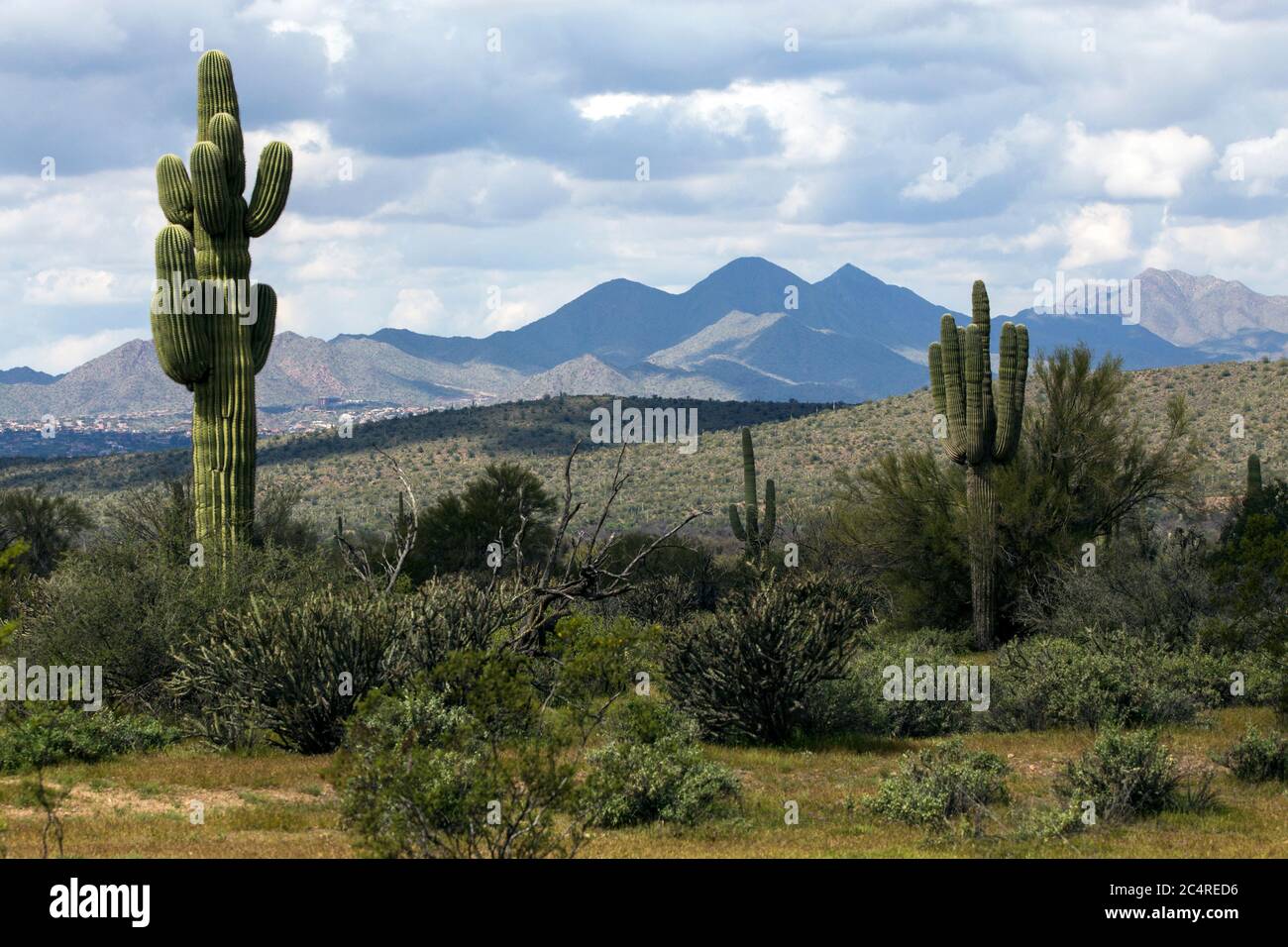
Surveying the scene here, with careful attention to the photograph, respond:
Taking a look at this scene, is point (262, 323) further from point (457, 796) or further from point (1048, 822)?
point (1048, 822)

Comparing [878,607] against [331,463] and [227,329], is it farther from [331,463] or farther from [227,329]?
[331,463]

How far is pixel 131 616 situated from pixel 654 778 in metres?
8.55

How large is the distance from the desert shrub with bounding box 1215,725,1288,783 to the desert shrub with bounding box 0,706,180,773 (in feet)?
36.5

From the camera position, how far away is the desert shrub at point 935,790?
1180 centimetres

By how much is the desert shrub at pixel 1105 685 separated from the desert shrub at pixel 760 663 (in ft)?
8.87

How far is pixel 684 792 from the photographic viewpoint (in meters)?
12.0

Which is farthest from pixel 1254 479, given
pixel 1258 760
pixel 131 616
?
pixel 131 616

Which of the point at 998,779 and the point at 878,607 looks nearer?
the point at 998,779

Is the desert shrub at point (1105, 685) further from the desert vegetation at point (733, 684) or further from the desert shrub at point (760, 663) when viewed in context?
the desert shrub at point (760, 663)

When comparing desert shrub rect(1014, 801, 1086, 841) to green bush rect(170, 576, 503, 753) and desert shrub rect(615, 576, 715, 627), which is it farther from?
desert shrub rect(615, 576, 715, 627)

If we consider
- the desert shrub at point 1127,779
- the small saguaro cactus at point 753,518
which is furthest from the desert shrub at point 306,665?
the small saguaro cactus at point 753,518
